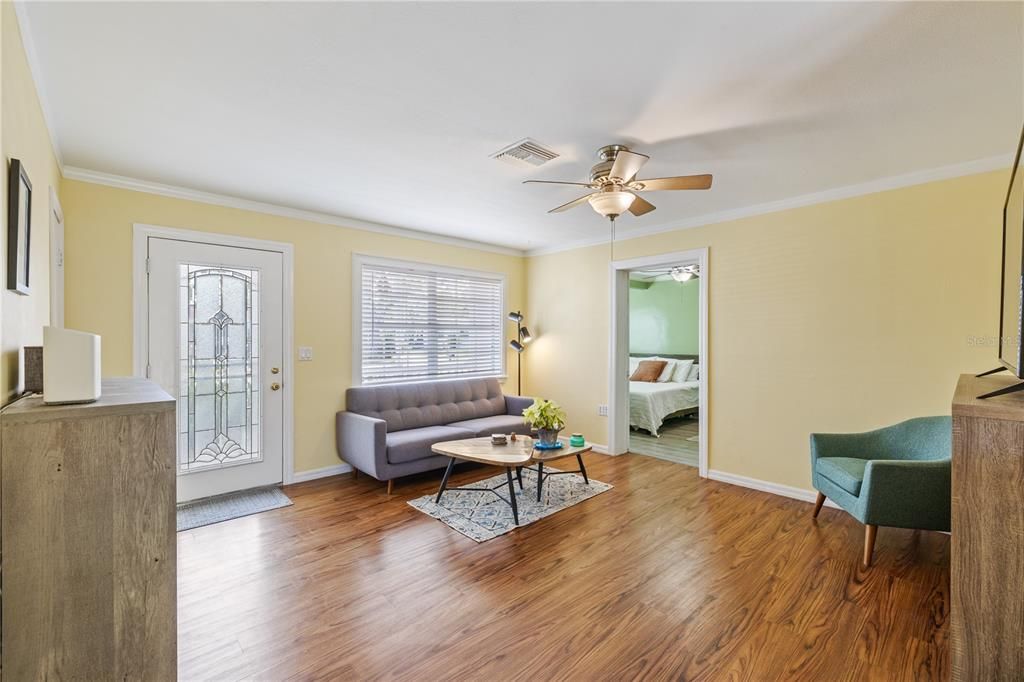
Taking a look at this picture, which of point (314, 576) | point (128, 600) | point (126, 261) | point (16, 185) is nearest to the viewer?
point (128, 600)

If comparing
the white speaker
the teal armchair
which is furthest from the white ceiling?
the teal armchair

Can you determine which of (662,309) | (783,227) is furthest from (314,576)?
(662,309)

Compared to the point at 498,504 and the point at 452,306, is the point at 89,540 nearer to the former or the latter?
the point at 498,504

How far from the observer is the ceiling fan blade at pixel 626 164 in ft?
7.59

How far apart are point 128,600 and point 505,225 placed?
13.2 ft

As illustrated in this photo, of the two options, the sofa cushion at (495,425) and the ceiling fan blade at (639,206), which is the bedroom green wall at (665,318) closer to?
the sofa cushion at (495,425)

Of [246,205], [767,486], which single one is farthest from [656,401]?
[246,205]

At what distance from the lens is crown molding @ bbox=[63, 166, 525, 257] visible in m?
3.19

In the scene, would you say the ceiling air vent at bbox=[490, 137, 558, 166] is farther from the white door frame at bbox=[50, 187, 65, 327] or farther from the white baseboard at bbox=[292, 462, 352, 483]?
the white baseboard at bbox=[292, 462, 352, 483]

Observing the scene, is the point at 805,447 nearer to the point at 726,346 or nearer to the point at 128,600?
the point at 726,346

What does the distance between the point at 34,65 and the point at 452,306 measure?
12.3 feet

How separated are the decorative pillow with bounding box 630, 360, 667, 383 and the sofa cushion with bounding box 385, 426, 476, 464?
12.5 feet

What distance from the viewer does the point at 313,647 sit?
1963mm

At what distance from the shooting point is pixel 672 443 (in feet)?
18.4
